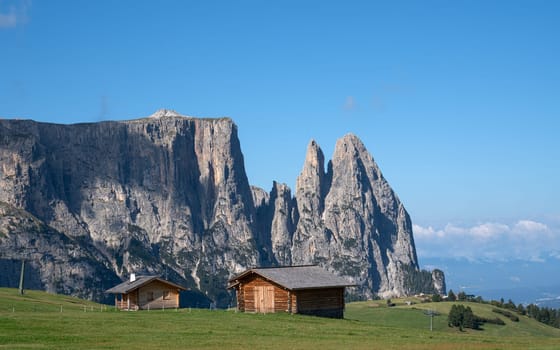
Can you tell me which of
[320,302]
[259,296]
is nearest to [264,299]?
[259,296]

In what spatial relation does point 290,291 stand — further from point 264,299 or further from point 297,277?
point 264,299

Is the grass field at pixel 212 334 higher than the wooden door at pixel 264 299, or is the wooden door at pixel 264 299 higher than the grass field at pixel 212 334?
the wooden door at pixel 264 299

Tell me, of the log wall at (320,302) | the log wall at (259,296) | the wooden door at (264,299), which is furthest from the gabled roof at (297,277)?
the wooden door at (264,299)

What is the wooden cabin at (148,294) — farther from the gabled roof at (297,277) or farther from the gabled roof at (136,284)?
the gabled roof at (297,277)

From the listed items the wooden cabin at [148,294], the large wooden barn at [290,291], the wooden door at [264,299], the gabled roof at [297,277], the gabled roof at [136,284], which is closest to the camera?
the large wooden barn at [290,291]

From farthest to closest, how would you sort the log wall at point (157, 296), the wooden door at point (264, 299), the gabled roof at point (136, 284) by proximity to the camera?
the log wall at point (157, 296)
the gabled roof at point (136, 284)
the wooden door at point (264, 299)

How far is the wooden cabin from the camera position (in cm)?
9006

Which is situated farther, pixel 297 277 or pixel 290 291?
pixel 297 277

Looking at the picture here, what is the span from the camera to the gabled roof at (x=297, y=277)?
265 ft

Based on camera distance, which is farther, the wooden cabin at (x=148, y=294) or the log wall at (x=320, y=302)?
the wooden cabin at (x=148, y=294)

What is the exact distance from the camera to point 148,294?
91062 mm

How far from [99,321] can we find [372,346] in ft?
73.2

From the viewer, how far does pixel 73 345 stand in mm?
46188

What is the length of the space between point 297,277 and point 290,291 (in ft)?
11.9
